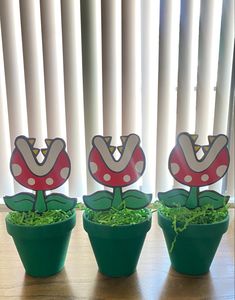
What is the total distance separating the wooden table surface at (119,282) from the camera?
0.75 metres

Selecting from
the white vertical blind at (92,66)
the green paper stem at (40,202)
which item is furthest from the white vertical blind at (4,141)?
the green paper stem at (40,202)

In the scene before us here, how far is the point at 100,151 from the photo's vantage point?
785mm

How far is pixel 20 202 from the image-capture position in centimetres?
78

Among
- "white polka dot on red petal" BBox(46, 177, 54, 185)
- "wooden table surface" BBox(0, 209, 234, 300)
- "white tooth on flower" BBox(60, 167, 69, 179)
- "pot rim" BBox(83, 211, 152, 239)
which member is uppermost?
"white tooth on flower" BBox(60, 167, 69, 179)

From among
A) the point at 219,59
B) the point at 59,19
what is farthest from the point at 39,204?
the point at 219,59

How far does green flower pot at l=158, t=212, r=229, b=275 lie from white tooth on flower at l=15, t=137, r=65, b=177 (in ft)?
0.88

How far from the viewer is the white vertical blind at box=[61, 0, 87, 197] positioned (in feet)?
3.55

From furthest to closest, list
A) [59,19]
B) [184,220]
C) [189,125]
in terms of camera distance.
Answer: [189,125]
[59,19]
[184,220]

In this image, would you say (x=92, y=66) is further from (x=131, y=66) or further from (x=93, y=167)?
(x=93, y=167)

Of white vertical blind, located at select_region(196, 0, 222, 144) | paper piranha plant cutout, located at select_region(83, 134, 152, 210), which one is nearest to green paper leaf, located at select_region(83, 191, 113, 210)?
paper piranha plant cutout, located at select_region(83, 134, 152, 210)

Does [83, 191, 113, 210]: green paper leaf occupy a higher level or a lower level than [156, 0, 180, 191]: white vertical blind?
lower

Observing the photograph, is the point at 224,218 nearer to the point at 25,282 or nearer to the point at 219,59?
the point at 25,282

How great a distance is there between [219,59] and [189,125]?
229 millimetres

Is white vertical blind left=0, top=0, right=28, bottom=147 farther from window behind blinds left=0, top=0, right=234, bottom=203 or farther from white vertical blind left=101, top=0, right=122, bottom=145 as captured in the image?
white vertical blind left=101, top=0, right=122, bottom=145
